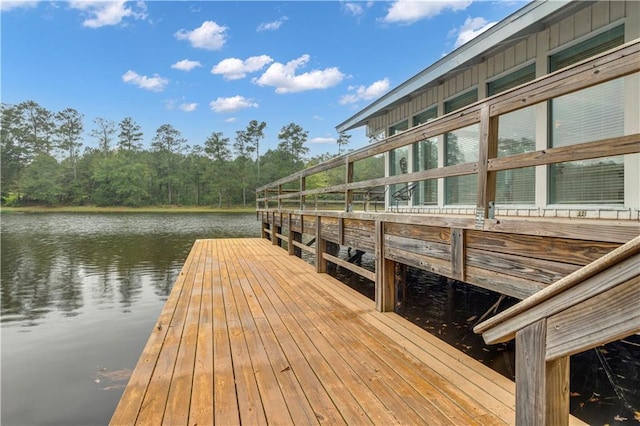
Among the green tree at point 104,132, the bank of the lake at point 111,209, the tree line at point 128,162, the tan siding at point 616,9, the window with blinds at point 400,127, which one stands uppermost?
the green tree at point 104,132

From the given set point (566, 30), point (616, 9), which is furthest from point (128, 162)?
point (616, 9)

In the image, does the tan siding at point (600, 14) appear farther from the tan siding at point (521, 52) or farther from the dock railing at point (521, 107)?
the dock railing at point (521, 107)

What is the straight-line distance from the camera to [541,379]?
0.87 meters

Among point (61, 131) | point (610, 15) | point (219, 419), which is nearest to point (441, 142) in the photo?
point (610, 15)

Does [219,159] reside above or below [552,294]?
above

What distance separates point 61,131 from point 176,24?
31041 millimetres

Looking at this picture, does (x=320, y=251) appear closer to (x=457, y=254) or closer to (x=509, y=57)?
(x=457, y=254)

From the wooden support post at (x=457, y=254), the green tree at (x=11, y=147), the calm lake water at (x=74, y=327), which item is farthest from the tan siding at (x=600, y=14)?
the green tree at (x=11, y=147)

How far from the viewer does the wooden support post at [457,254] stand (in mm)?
2207

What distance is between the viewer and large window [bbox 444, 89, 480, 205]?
491 centimetres

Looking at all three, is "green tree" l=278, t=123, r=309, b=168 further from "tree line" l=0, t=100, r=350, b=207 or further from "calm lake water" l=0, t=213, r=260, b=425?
"calm lake water" l=0, t=213, r=260, b=425

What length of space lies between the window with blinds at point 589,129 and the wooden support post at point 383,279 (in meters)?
2.10

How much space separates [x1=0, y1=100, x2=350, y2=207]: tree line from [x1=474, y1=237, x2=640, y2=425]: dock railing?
1656 inches

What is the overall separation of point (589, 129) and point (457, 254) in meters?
2.43
